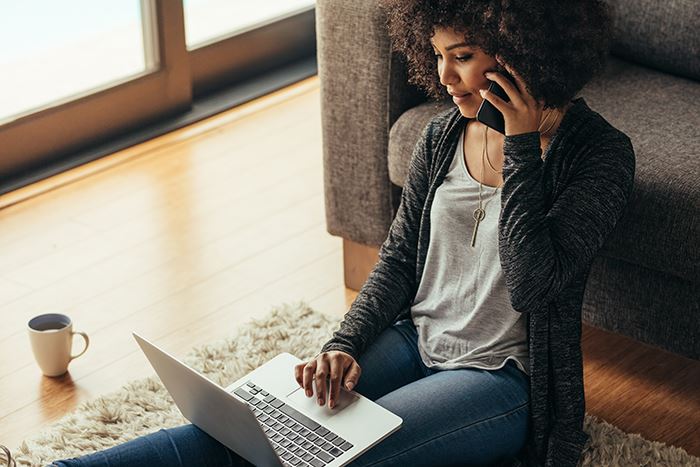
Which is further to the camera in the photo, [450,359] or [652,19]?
[652,19]

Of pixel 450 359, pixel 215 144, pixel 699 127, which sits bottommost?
pixel 215 144

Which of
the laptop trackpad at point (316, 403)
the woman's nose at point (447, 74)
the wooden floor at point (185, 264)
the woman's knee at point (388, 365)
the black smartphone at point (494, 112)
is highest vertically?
the woman's nose at point (447, 74)

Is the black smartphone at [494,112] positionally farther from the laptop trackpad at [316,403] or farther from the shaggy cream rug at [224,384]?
the shaggy cream rug at [224,384]

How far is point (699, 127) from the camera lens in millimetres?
2068

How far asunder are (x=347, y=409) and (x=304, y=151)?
5.89ft

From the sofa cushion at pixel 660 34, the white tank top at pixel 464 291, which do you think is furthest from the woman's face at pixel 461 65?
the sofa cushion at pixel 660 34

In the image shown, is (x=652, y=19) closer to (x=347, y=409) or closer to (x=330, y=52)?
(x=330, y=52)

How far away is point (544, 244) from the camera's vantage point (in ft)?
4.97

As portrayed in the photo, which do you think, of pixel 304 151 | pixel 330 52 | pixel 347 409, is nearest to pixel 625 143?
pixel 347 409

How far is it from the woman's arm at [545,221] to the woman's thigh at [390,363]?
0.24 m

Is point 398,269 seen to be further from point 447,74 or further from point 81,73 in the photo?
point 81,73

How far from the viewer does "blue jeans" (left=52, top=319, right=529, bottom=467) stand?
4.94 feet

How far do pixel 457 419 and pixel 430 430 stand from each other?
4 centimetres

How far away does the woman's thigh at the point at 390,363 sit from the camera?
5.55 ft
